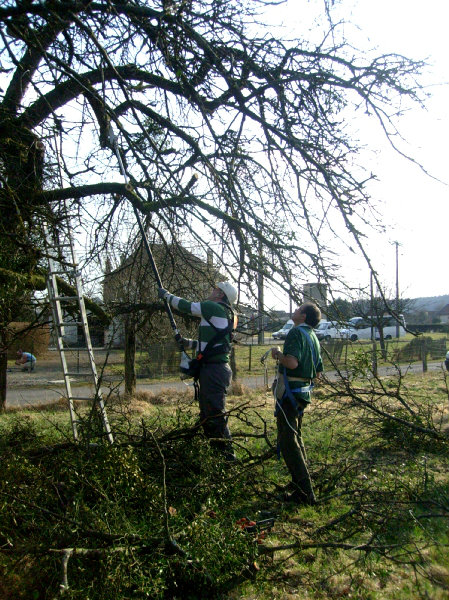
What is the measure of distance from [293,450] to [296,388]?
0.54 metres

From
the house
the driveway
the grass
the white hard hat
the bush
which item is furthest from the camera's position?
the driveway

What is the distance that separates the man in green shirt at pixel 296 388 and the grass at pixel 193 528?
0.25 metres

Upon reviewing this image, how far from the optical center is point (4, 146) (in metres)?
5.35

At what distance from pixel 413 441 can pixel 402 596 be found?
3527mm

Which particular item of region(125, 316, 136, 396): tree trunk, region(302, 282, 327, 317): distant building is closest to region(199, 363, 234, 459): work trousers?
region(302, 282, 327, 317): distant building

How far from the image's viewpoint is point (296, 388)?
4.61m

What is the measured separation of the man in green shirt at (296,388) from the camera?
4461 millimetres

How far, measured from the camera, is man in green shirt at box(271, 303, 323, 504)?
4.46 metres

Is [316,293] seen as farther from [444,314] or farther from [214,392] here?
[444,314]

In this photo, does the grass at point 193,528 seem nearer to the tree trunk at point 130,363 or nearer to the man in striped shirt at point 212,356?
the man in striped shirt at point 212,356

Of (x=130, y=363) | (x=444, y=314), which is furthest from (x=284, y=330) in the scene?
(x=444, y=314)

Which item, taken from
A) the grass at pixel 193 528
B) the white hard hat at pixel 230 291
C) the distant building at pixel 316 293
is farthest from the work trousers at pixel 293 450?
the white hard hat at pixel 230 291

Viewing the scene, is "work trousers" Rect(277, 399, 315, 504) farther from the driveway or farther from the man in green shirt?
the driveway

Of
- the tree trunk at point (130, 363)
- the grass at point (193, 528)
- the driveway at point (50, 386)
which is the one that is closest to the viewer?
the grass at point (193, 528)
